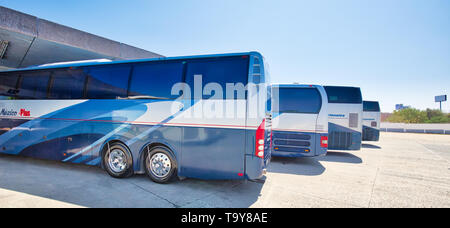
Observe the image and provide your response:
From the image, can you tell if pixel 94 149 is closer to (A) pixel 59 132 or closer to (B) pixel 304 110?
(A) pixel 59 132

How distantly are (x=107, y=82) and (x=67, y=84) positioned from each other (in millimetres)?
1510

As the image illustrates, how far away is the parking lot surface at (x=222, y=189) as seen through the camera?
4.23 metres

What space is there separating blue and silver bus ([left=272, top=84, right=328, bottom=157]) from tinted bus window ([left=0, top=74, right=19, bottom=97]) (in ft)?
28.5

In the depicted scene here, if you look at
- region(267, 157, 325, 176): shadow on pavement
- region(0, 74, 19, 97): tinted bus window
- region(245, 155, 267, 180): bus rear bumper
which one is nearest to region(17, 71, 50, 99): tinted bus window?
region(0, 74, 19, 97): tinted bus window

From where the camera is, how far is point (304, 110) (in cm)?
823

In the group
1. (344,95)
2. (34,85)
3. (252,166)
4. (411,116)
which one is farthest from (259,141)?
(411,116)

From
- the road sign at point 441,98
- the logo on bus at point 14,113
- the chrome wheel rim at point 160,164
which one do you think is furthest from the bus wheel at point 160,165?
the road sign at point 441,98

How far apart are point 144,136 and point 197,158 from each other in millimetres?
1439

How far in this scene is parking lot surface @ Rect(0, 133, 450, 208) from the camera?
4.23m

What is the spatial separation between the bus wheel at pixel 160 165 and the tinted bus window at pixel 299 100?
485 centimetres

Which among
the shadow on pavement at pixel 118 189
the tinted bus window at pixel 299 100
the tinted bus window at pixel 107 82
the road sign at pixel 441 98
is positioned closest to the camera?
the shadow on pavement at pixel 118 189

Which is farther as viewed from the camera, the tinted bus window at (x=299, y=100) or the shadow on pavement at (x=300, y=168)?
the tinted bus window at (x=299, y=100)

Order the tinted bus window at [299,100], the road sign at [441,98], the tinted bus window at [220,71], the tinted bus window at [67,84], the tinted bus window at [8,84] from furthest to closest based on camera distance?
the road sign at [441,98] < the tinted bus window at [299,100] < the tinted bus window at [8,84] < the tinted bus window at [67,84] < the tinted bus window at [220,71]

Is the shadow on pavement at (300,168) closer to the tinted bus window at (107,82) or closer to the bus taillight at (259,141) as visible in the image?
the bus taillight at (259,141)
